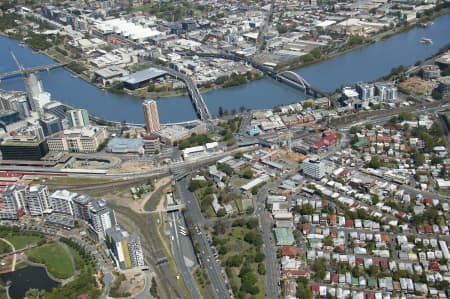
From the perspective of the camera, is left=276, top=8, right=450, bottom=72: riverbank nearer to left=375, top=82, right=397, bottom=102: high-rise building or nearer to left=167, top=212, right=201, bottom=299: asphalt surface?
left=375, top=82, right=397, bottom=102: high-rise building

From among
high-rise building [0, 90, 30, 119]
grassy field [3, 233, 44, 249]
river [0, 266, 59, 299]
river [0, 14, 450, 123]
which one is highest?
high-rise building [0, 90, 30, 119]

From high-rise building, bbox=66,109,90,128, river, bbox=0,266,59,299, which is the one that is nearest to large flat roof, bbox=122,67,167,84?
high-rise building, bbox=66,109,90,128

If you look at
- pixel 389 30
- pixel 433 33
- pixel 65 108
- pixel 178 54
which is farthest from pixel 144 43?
pixel 433 33

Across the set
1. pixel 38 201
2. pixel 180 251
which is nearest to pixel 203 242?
pixel 180 251

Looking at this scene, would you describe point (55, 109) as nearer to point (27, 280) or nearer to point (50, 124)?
point (50, 124)

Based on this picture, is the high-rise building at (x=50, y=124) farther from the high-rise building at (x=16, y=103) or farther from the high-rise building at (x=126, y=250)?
the high-rise building at (x=126, y=250)

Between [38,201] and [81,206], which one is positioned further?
[38,201]
